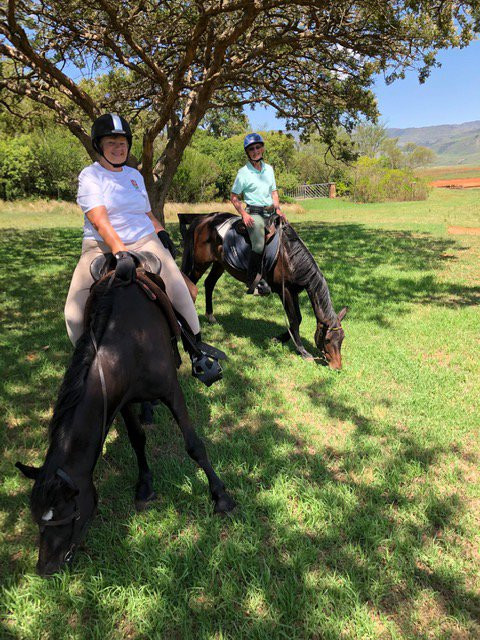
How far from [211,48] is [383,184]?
25563 millimetres

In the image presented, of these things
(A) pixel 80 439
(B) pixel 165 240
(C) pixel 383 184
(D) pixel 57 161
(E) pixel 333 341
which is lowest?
(E) pixel 333 341

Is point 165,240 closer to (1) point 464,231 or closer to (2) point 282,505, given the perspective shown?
(2) point 282,505

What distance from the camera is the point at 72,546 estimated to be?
2066mm

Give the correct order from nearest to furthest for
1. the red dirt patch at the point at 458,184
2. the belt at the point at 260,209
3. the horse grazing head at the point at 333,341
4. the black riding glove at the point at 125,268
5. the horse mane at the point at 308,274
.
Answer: the black riding glove at the point at 125,268 < the horse grazing head at the point at 333,341 < the horse mane at the point at 308,274 < the belt at the point at 260,209 < the red dirt patch at the point at 458,184

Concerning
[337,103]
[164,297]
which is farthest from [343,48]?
[164,297]

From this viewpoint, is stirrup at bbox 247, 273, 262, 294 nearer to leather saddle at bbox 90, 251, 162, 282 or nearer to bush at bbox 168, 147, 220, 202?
leather saddle at bbox 90, 251, 162, 282

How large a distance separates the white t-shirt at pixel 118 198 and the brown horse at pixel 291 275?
95.4 inches

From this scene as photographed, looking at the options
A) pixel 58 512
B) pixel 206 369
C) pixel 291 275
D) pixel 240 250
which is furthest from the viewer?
pixel 240 250

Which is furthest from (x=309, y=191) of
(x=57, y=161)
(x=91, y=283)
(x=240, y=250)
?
(x=91, y=283)

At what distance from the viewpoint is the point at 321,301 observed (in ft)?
17.1

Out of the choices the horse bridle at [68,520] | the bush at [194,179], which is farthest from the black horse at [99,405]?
the bush at [194,179]

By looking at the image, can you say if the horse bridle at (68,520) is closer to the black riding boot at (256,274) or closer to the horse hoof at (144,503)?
the horse hoof at (144,503)

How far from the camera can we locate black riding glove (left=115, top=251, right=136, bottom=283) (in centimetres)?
275

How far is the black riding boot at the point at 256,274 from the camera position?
18.8ft
